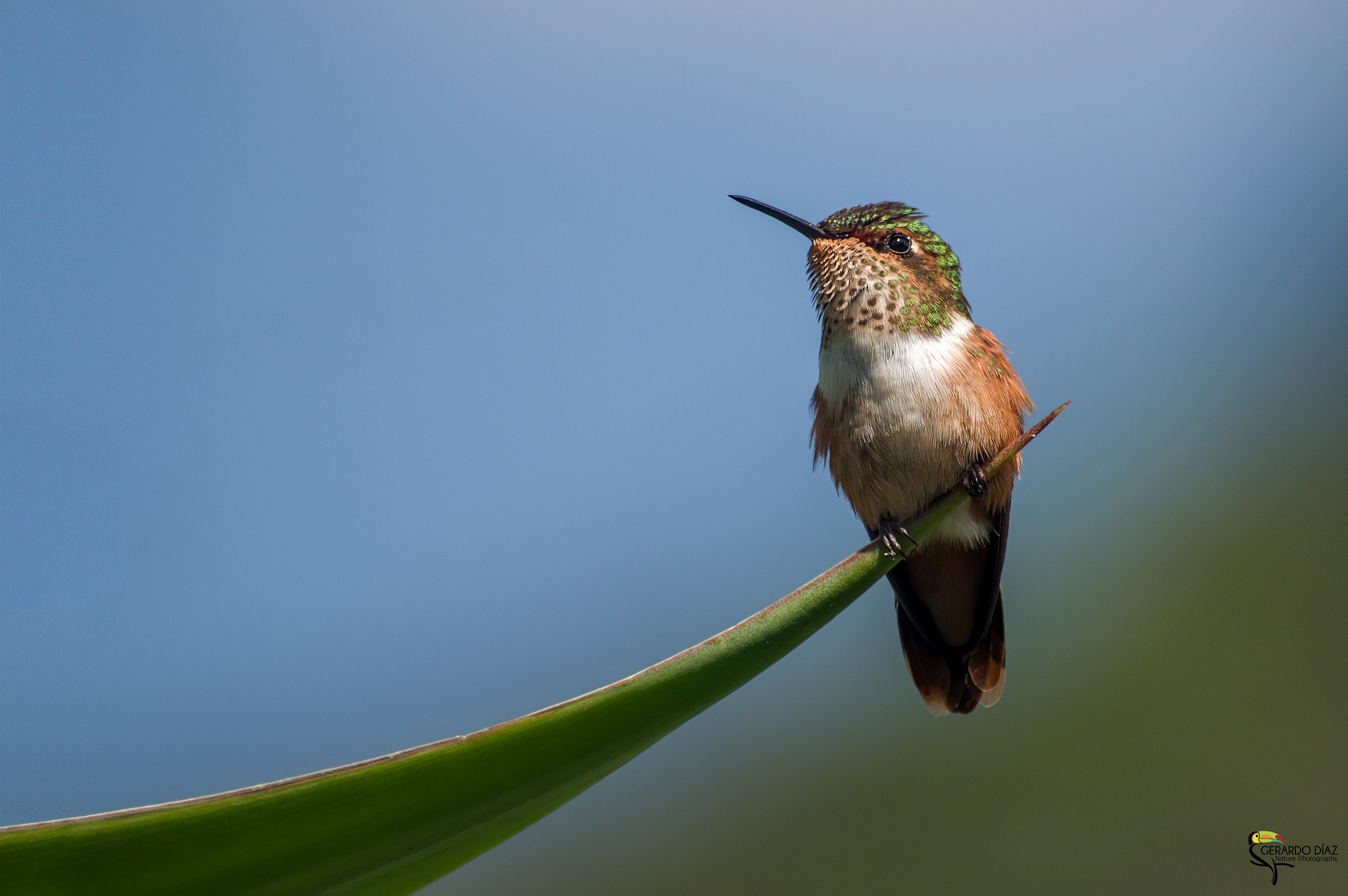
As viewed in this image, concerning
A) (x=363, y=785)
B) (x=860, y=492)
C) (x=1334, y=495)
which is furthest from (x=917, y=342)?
(x=1334, y=495)

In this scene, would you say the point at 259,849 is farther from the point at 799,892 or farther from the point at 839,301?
the point at 799,892

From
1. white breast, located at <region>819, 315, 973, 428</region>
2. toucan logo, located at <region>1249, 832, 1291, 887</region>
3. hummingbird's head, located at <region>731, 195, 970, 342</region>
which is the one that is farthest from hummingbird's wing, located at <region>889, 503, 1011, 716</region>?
toucan logo, located at <region>1249, 832, 1291, 887</region>

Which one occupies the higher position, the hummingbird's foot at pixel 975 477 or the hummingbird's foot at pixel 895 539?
the hummingbird's foot at pixel 975 477

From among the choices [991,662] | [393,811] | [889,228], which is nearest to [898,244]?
[889,228]

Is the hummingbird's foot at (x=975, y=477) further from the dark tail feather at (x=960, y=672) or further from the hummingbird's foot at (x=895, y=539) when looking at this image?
the dark tail feather at (x=960, y=672)

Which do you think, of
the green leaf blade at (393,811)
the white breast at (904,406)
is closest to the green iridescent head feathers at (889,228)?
the white breast at (904,406)

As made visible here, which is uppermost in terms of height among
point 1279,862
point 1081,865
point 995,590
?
point 995,590

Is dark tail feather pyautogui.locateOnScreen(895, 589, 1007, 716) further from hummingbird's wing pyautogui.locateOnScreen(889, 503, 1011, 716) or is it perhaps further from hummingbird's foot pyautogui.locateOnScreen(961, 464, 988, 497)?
hummingbird's foot pyautogui.locateOnScreen(961, 464, 988, 497)
